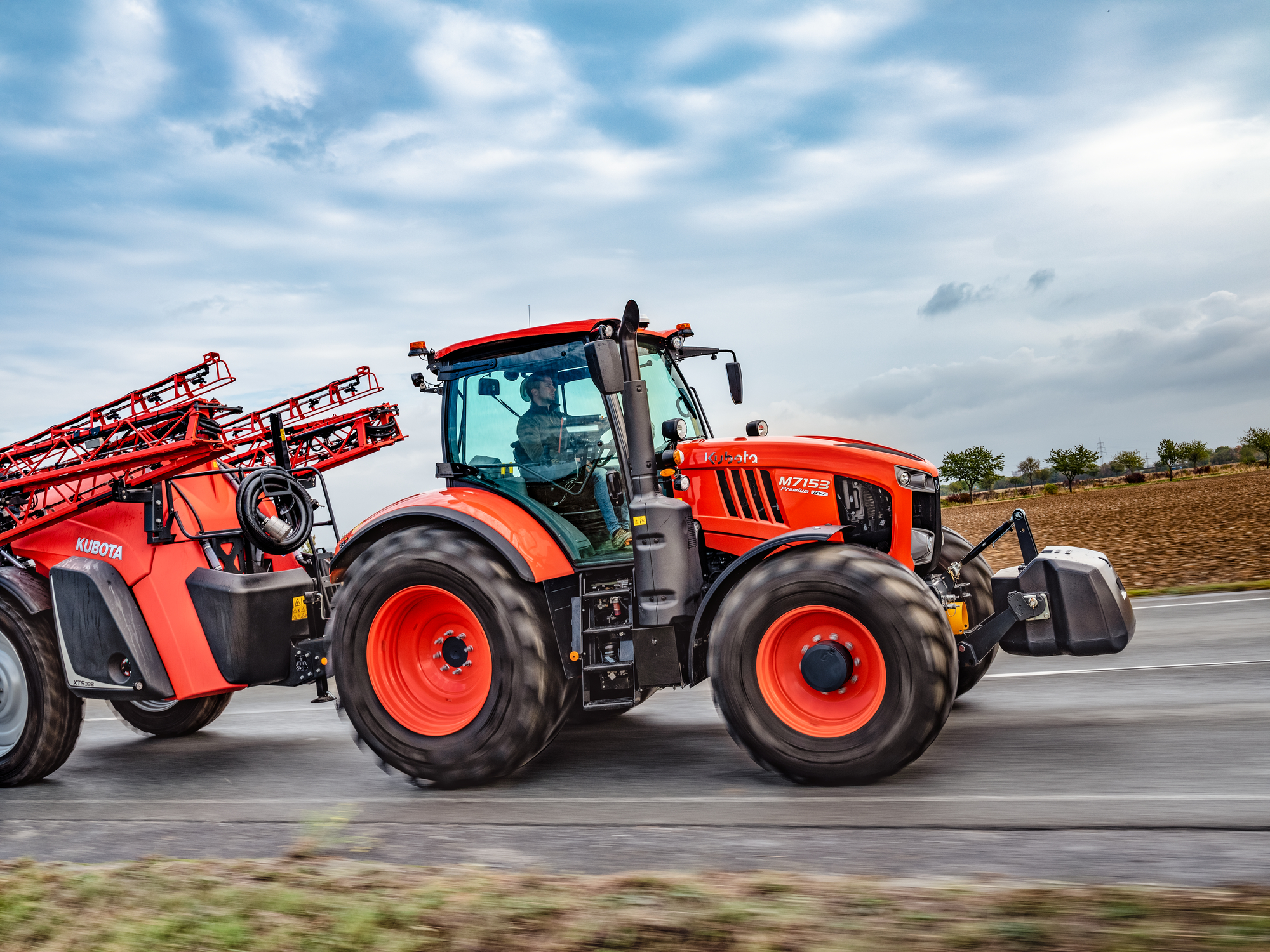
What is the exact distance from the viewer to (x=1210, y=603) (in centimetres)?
986

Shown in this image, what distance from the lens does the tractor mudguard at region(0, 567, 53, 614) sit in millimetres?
6602

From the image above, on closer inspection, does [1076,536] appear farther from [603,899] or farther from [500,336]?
[603,899]

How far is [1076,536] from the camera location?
24625 mm

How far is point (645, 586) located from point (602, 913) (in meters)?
2.10

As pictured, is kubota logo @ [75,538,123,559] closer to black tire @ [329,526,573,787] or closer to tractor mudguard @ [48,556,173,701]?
tractor mudguard @ [48,556,173,701]

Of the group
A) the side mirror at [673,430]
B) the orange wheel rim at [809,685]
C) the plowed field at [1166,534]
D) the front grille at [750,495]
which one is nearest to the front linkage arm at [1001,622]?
the orange wheel rim at [809,685]

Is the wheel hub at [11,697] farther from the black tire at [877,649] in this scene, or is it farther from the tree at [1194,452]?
the tree at [1194,452]

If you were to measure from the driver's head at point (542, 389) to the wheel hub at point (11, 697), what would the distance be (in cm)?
376

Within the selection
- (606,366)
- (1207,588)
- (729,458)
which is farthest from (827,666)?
(1207,588)

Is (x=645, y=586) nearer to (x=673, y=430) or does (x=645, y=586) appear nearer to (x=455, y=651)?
(x=673, y=430)

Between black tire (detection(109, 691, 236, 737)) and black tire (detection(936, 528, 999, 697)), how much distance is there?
17.6 feet

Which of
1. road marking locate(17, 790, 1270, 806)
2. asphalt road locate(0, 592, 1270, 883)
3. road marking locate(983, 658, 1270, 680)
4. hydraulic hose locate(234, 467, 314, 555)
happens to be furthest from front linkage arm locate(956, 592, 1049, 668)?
hydraulic hose locate(234, 467, 314, 555)

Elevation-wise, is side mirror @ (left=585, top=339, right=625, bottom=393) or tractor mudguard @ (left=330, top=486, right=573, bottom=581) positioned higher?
side mirror @ (left=585, top=339, right=625, bottom=393)

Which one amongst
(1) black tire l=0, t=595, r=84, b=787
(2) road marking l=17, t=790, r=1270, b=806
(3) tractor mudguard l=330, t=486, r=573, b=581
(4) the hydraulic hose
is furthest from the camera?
(1) black tire l=0, t=595, r=84, b=787
